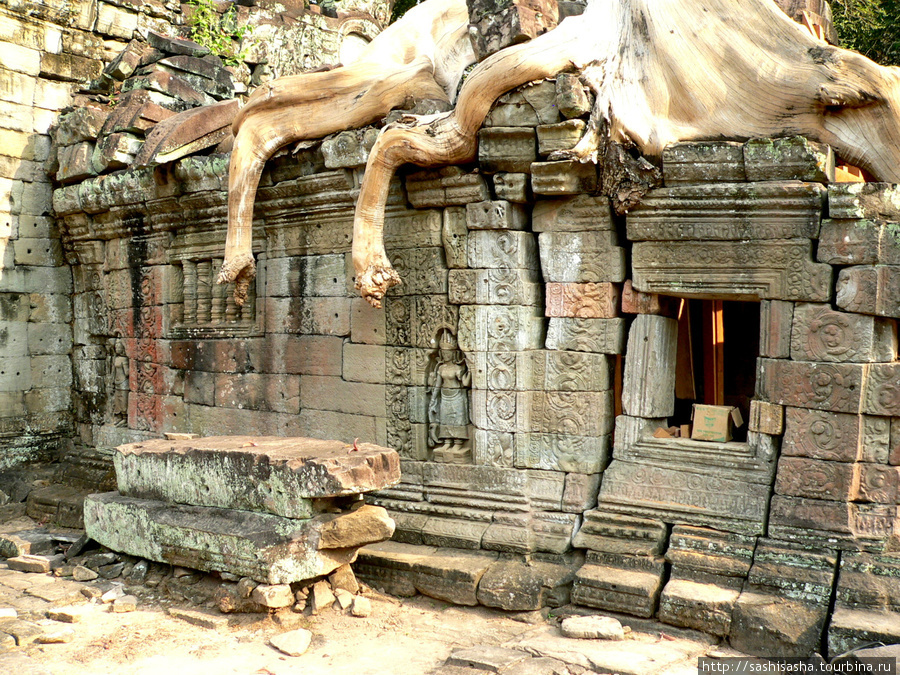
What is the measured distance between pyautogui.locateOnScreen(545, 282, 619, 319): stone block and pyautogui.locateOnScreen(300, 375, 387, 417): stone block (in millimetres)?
1507

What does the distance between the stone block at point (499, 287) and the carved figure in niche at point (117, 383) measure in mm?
4174

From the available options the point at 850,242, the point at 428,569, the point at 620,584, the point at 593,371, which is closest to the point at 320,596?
the point at 428,569

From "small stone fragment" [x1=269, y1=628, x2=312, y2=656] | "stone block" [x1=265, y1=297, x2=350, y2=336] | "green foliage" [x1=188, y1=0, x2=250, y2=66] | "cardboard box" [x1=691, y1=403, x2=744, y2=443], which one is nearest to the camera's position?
"small stone fragment" [x1=269, y1=628, x2=312, y2=656]

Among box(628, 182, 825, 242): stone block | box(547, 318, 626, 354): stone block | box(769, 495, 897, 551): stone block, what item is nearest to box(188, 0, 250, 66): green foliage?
box(547, 318, 626, 354): stone block

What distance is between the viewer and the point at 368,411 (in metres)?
6.41

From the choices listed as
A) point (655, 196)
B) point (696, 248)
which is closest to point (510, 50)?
point (655, 196)

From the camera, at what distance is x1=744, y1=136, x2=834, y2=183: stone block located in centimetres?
486

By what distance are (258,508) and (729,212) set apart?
338 cm

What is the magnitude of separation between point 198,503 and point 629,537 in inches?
109

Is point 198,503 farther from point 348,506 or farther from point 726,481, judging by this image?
point 726,481

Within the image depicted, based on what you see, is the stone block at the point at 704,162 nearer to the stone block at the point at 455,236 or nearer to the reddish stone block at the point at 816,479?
the stone block at the point at 455,236

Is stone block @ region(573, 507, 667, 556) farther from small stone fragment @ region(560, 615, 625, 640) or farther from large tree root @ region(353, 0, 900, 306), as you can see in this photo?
large tree root @ region(353, 0, 900, 306)

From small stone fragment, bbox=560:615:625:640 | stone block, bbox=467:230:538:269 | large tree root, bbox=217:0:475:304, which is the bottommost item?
small stone fragment, bbox=560:615:625:640

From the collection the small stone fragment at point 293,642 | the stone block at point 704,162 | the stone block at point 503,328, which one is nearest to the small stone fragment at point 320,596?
the small stone fragment at point 293,642
